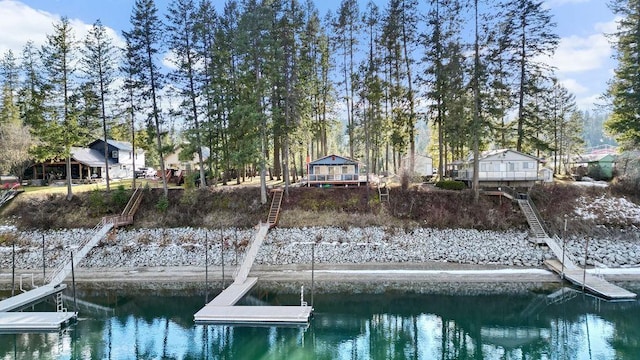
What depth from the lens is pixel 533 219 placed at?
24562 mm

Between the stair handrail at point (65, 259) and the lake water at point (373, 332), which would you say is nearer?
the lake water at point (373, 332)

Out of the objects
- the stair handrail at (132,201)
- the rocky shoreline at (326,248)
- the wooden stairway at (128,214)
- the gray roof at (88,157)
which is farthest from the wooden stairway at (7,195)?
the wooden stairway at (128,214)

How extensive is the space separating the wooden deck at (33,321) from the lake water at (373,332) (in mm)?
332

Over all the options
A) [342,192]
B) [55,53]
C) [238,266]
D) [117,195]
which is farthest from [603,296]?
[55,53]

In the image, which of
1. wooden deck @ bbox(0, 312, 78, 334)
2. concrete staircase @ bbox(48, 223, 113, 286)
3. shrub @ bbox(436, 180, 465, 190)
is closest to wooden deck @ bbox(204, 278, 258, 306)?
wooden deck @ bbox(0, 312, 78, 334)

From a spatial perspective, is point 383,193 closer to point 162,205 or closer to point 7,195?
point 162,205

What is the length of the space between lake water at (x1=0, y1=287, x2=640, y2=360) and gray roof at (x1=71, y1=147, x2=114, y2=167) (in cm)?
2429

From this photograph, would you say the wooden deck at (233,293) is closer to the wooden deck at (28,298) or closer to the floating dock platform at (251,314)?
the floating dock platform at (251,314)

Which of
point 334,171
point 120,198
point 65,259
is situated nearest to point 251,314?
point 65,259

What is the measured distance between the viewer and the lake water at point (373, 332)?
557 inches

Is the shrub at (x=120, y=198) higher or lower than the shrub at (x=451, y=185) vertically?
lower

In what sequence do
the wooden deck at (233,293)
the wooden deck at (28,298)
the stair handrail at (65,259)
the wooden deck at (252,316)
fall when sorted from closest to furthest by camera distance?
the wooden deck at (252,316) < the wooden deck at (233,293) < the wooden deck at (28,298) < the stair handrail at (65,259)

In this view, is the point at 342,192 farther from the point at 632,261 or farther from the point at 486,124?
the point at 632,261

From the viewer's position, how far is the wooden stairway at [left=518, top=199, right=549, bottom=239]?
23453 mm
